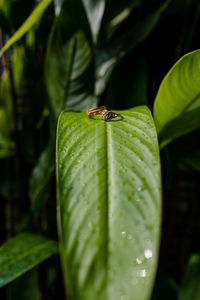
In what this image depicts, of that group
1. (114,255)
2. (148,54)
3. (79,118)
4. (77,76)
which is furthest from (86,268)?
(148,54)

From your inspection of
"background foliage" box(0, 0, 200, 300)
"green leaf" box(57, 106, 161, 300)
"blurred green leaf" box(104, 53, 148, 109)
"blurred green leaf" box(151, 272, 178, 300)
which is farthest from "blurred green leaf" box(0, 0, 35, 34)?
"blurred green leaf" box(151, 272, 178, 300)

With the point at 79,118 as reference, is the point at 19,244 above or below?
below

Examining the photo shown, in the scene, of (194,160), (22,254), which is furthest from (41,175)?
(194,160)

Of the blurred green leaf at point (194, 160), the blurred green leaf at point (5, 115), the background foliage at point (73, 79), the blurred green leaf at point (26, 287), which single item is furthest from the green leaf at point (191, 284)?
the blurred green leaf at point (5, 115)

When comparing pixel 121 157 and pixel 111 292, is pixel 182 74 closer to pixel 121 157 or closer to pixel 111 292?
pixel 121 157

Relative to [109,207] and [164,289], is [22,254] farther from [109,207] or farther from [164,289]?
[164,289]
